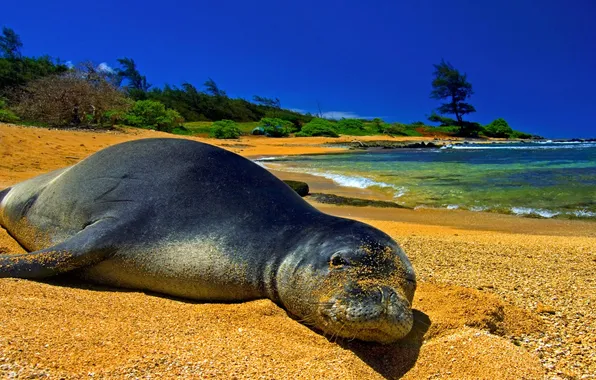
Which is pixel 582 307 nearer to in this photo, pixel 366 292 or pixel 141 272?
pixel 366 292

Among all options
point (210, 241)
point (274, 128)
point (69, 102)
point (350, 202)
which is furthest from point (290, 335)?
point (274, 128)

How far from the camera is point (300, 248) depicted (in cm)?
297

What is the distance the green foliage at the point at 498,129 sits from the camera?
6931 cm

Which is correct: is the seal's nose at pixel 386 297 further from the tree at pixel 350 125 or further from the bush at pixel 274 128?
the tree at pixel 350 125

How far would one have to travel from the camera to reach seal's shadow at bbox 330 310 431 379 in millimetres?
2443

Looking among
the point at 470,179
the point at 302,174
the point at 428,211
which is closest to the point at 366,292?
the point at 428,211

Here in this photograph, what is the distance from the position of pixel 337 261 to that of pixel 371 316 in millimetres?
419

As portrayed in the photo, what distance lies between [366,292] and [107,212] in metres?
2.30

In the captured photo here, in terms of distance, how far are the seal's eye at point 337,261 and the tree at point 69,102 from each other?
2670cm

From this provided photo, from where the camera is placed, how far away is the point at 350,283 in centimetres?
253

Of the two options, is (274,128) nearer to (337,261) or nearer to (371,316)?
(337,261)

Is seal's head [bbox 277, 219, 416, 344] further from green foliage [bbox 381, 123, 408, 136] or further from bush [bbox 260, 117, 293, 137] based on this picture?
green foliage [bbox 381, 123, 408, 136]

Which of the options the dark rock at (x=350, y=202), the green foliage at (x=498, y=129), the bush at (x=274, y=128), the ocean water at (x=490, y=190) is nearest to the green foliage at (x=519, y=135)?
the green foliage at (x=498, y=129)

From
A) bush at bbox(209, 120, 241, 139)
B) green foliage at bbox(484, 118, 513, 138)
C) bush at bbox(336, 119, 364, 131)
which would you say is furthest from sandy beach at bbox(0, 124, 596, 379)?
green foliage at bbox(484, 118, 513, 138)
